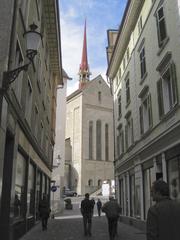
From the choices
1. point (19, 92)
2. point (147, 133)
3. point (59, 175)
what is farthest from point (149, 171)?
point (59, 175)

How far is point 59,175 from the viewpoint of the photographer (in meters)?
40.2

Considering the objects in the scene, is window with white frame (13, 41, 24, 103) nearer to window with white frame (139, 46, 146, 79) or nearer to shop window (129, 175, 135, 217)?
window with white frame (139, 46, 146, 79)

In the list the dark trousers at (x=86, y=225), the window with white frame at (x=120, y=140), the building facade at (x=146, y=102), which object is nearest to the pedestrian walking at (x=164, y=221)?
the building facade at (x=146, y=102)

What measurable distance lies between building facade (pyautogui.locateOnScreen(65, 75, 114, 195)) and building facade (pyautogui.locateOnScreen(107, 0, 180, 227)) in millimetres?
49887

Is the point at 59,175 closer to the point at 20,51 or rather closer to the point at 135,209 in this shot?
the point at 135,209

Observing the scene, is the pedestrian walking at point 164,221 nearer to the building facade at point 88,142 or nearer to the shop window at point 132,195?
the shop window at point 132,195

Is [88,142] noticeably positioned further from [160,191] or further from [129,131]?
[160,191]

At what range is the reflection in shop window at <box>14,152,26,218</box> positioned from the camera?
42.9 ft

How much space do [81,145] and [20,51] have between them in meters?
66.5

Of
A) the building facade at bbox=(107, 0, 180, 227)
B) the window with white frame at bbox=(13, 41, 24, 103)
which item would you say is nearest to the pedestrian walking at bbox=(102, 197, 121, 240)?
the building facade at bbox=(107, 0, 180, 227)

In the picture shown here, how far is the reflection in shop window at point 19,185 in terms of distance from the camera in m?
13.1

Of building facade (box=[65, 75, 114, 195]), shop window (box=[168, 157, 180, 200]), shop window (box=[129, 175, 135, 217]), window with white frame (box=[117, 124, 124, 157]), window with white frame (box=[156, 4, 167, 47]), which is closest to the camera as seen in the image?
shop window (box=[168, 157, 180, 200])

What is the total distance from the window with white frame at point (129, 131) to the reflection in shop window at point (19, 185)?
9264 mm

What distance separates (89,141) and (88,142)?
17.4 inches
